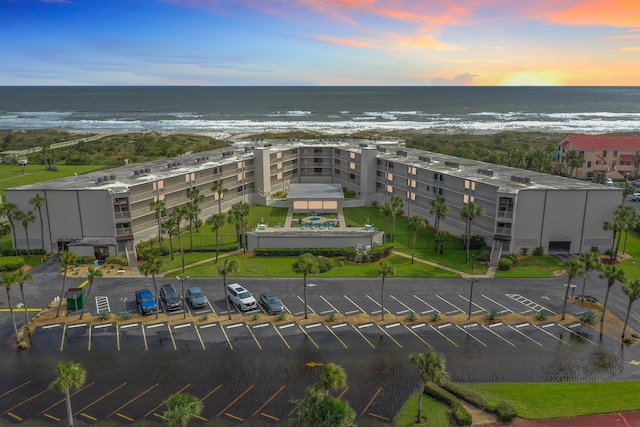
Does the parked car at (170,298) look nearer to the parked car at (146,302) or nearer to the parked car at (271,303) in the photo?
the parked car at (146,302)

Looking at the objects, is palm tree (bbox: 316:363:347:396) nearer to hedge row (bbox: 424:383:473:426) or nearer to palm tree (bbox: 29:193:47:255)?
hedge row (bbox: 424:383:473:426)

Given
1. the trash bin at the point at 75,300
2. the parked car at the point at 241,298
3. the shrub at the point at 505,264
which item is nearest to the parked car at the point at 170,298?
the parked car at the point at 241,298

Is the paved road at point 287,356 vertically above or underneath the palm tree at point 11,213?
underneath

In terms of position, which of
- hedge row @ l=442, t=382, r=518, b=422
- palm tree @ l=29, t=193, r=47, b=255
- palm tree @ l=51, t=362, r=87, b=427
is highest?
palm tree @ l=29, t=193, r=47, b=255

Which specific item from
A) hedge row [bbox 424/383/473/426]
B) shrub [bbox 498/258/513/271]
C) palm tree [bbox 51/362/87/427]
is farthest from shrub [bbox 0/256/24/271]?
shrub [bbox 498/258/513/271]

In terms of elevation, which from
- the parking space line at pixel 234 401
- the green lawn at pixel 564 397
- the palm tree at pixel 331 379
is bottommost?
Answer: the parking space line at pixel 234 401

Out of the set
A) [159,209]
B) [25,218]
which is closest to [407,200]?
[159,209]
